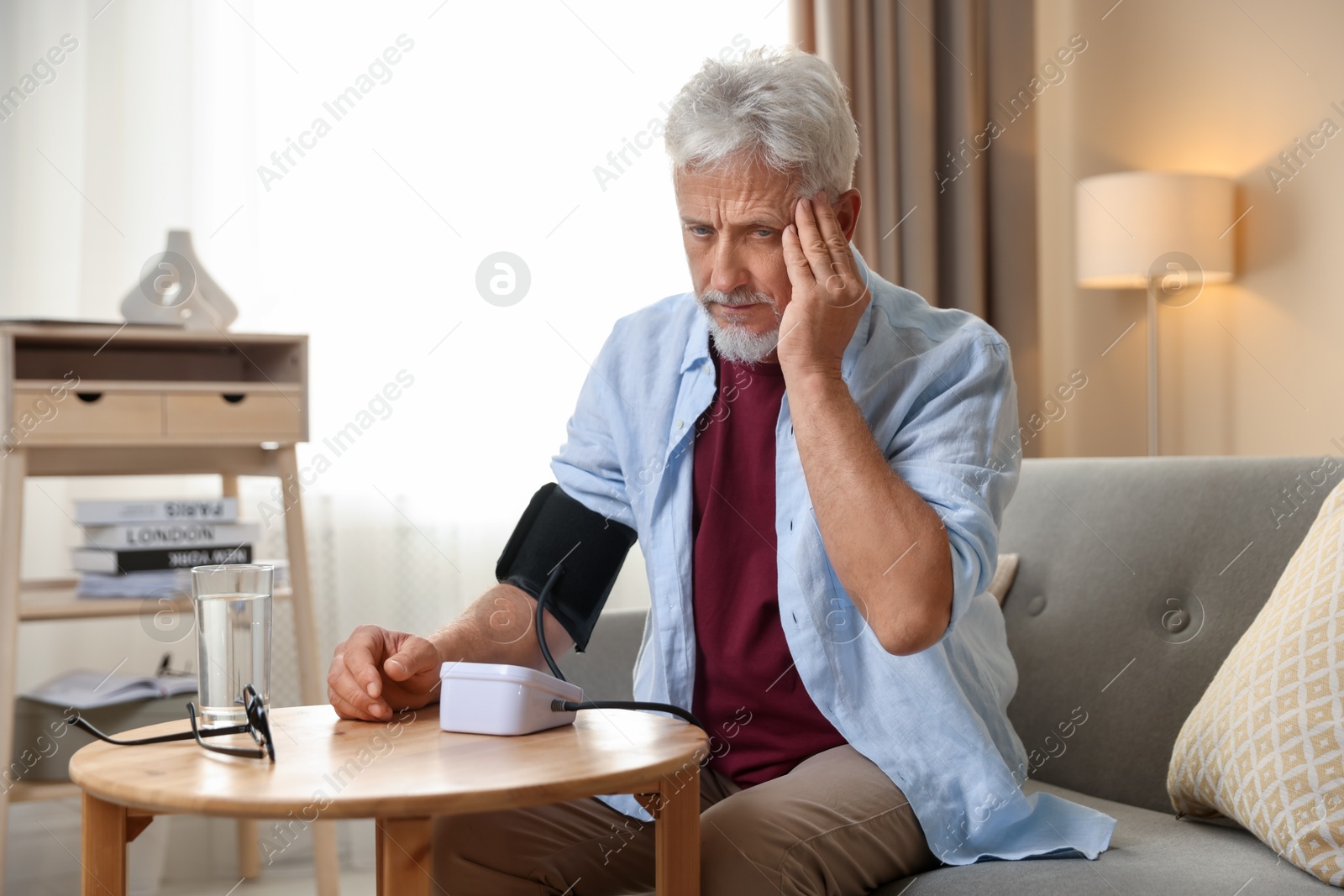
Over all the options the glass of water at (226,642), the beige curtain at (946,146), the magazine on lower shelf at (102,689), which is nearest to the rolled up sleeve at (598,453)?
the glass of water at (226,642)

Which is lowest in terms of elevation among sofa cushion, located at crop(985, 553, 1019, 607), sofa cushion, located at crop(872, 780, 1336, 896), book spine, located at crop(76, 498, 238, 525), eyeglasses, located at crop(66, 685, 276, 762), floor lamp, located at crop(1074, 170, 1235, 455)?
sofa cushion, located at crop(872, 780, 1336, 896)

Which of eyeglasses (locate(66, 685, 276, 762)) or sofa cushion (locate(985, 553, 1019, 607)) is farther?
sofa cushion (locate(985, 553, 1019, 607))

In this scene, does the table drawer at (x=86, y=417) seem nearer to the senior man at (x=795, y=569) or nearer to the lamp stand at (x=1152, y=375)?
the senior man at (x=795, y=569)

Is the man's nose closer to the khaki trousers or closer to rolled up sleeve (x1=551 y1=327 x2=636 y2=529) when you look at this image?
rolled up sleeve (x1=551 y1=327 x2=636 y2=529)

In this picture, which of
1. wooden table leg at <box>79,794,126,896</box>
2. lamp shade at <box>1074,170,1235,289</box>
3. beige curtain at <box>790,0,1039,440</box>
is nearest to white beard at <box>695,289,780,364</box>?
wooden table leg at <box>79,794,126,896</box>

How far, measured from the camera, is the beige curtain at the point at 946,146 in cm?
277

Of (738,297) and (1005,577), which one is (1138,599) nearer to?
(1005,577)

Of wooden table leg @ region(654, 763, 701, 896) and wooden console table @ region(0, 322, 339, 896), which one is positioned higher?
wooden console table @ region(0, 322, 339, 896)

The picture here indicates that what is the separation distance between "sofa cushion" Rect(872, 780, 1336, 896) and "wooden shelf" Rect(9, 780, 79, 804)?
1299 millimetres

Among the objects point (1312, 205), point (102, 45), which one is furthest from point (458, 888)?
point (1312, 205)

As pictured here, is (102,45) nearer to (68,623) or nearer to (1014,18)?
(68,623)

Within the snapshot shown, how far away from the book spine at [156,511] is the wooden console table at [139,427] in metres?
0.10

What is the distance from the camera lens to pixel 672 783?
2.98 feet

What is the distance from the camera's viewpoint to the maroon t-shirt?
1232 millimetres
